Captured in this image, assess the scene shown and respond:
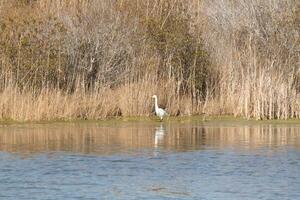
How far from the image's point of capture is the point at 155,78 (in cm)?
2372

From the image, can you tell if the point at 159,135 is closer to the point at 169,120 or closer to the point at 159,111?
the point at 159,111

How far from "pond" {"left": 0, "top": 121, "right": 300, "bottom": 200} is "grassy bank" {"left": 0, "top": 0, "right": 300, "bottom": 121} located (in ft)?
3.08

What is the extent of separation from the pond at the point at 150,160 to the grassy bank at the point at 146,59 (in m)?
0.94

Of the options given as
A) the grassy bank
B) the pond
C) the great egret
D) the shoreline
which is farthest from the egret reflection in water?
the grassy bank

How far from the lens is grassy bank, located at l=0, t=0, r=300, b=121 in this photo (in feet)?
72.6

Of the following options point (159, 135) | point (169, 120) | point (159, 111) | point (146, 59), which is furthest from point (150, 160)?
point (146, 59)

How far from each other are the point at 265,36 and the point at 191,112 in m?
→ 3.40

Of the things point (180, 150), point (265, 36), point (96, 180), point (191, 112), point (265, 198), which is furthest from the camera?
point (265, 36)

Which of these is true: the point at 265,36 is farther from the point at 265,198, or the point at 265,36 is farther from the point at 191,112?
the point at 265,198

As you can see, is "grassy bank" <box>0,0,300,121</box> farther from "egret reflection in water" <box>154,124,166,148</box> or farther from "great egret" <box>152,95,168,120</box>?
"egret reflection in water" <box>154,124,166,148</box>

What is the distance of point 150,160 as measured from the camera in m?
15.0

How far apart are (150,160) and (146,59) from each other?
9360 mm

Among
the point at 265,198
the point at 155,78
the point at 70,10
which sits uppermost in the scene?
the point at 70,10

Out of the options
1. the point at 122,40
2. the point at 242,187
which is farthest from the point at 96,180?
the point at 122,40
